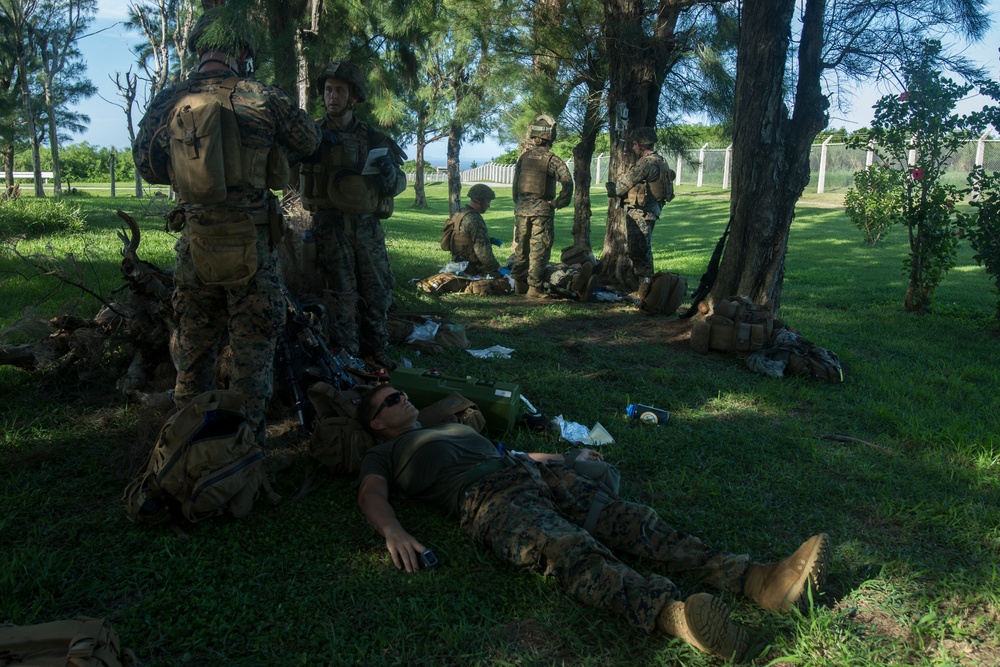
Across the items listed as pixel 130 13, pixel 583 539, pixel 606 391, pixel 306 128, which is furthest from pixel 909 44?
pixel 130 13

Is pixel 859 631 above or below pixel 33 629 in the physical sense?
below

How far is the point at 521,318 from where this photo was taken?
828cm

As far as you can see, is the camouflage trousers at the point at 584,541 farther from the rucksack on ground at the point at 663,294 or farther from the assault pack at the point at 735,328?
the rucksack on ground at the point at 663,294

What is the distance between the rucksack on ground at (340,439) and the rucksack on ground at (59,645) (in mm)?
1697

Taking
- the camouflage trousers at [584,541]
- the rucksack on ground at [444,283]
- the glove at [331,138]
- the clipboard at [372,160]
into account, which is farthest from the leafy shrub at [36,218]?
the camouflage trousers at [584,541]

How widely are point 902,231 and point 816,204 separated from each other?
24.3 ft

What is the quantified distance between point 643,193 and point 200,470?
7821 millimetres

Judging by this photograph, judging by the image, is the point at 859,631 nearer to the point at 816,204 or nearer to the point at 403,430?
the point at 403,430

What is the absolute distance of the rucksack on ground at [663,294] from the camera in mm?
8508

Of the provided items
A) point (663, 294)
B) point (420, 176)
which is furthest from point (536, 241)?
point (420, 176)

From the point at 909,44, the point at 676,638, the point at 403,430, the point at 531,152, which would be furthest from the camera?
the point at 531,152

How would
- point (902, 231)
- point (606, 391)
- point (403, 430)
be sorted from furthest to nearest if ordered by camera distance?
point (902, 231)
point (606, 391)
point (403, 430)

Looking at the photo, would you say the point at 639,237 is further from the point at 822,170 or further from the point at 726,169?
the point at 726,169

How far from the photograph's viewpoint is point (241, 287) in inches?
152
